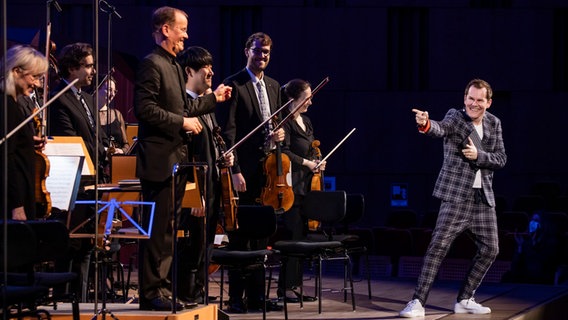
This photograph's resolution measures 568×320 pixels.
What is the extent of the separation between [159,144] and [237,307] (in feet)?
5.27

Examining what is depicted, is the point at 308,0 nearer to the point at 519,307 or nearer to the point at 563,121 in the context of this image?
the point at 563,121

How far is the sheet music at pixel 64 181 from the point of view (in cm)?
420

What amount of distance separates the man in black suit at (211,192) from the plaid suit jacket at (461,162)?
138cm

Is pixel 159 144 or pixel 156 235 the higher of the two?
pixel 159 144

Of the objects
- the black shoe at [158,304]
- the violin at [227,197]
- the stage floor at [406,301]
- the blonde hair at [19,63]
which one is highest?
the blonde hair at [19,63]

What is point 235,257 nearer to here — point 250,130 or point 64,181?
point 250,130

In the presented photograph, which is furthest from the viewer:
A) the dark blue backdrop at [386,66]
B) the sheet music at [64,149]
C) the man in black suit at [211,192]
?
the dark blue backdrop at [386,66]

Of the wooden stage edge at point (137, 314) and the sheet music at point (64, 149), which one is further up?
the sheet music at point (64, 149)

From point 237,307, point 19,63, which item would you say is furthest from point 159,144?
point 237,307

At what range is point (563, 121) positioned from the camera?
1091 centimetres

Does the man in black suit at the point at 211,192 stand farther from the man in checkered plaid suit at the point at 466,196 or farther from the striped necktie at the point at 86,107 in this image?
the man in checkered plaid suit at the point at 466,196

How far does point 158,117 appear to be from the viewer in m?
4.08

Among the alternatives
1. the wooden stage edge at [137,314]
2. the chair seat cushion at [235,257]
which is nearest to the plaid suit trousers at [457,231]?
the chair seat cushion at [235,257]

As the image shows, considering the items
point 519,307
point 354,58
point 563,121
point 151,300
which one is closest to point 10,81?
point 151,300
